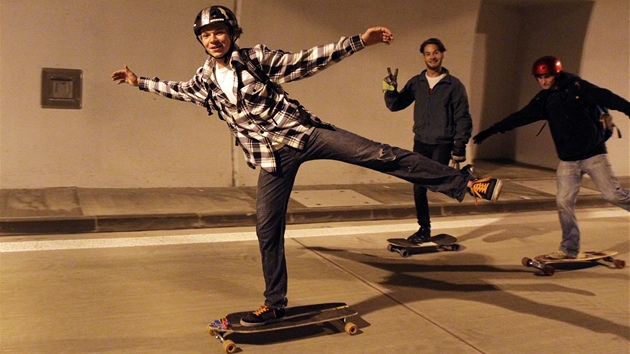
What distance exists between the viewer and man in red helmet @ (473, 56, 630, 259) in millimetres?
6805

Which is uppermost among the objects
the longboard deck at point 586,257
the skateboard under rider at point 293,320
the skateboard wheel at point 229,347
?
the longboard deck at point 586,257

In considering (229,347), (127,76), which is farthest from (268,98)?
(229,347)

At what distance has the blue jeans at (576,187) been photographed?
6906mm

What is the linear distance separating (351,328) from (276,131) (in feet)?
4.72

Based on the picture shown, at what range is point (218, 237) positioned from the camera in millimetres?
7977

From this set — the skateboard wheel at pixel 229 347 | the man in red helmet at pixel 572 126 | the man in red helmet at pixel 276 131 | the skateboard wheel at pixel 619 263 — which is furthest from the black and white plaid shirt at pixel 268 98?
the skateboard wheel at pixel 619 263

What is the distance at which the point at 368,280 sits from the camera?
21.5 feet

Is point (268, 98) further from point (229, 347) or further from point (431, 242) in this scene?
point (431, 242)

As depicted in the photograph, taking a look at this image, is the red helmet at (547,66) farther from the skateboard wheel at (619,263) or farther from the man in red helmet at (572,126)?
the skateboard wheel at (619,263)

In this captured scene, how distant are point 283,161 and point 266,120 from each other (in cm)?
30

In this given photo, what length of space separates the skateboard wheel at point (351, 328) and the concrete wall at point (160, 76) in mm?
5249

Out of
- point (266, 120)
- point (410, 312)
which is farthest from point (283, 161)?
point (410, 312)

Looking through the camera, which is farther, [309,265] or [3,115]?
[3,115]

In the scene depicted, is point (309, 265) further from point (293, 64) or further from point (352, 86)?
point (352, 86)
